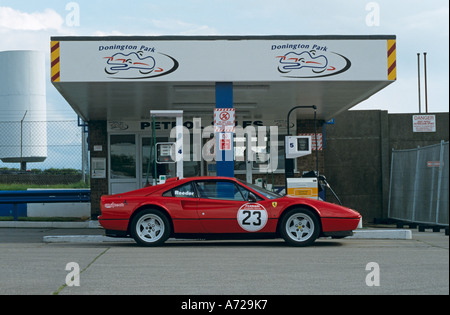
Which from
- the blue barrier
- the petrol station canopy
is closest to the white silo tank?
the blue barrier

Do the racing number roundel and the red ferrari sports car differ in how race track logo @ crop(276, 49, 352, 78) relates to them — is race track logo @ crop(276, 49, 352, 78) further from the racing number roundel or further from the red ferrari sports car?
the racing number roundel

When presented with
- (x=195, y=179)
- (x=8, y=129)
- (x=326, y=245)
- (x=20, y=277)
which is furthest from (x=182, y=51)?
(x=8, y=129)

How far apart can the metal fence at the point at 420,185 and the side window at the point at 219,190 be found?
519 centimetres

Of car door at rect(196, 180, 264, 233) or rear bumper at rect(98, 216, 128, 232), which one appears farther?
rear bumper at rect(98, 216, 128, 232)

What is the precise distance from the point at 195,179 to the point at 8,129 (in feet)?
78.2

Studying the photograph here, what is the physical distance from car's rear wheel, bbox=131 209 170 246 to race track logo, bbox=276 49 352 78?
4.29m

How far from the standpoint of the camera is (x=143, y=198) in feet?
37.9

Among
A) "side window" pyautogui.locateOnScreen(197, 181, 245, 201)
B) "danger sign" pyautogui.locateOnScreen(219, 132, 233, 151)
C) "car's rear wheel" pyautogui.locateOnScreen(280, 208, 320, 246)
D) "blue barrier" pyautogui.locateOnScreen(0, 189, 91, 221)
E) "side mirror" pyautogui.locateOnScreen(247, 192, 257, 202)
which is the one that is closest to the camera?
"car's rear wheel" pyautogui.locateOnScreen(280, 208, 320, 246)

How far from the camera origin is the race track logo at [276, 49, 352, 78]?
13.5 meters

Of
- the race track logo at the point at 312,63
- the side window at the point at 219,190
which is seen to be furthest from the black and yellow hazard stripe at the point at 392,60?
the side window at the point at 219,190

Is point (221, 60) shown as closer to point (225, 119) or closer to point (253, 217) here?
point (225, 119)

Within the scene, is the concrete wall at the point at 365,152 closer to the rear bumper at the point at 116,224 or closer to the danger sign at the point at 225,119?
the danger sign at the point at 225,119

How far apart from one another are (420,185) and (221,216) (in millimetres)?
8174
